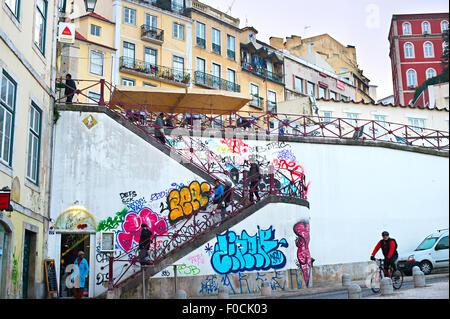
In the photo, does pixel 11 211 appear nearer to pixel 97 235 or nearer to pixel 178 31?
pixel 97 235

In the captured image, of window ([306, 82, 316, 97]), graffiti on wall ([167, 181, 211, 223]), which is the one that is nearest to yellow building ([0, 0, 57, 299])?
graffiti on wall ([167, 181, 211, 223])

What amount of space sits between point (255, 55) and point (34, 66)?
32948 millimetres

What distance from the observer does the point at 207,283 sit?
1534 centimetres

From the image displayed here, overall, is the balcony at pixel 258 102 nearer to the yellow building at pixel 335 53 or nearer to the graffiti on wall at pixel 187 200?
the yellow building at pixel 335 53

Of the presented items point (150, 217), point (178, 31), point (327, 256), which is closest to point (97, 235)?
point (150, 217)

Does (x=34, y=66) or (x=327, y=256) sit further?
(x=327, y=256)

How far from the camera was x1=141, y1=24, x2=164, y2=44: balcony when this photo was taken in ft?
123

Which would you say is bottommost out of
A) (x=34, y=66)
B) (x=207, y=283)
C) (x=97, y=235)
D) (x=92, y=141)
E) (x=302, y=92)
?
(x=207, y=283)

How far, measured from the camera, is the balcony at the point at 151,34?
3762 cm

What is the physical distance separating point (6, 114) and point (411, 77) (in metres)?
42.2

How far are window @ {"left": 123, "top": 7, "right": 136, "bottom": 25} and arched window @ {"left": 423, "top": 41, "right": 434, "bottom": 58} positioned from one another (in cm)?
2456

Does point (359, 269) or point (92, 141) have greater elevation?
point (92, 141)

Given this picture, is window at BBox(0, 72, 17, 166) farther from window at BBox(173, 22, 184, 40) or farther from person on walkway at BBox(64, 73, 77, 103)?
window at BBox(173, 22, 184, 40)

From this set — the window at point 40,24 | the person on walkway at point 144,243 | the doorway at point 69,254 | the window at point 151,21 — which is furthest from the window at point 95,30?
the person on walkway at point 144,243
